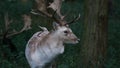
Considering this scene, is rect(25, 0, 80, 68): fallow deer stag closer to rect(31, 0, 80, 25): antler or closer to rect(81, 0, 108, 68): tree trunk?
rect(31, 0, 80, 25): antler

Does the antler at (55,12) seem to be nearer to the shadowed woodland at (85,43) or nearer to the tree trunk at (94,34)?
the shadowed woodland at (85,43)

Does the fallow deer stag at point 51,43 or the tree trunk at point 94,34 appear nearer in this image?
the fallow deer stag at point 51,43

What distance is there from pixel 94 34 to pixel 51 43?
5.86ft

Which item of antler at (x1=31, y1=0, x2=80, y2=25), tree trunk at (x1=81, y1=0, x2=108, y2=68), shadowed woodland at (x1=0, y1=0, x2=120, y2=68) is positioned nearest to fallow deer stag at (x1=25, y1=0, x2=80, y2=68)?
antler at (x1=31, y1=0, x2=80, y2=25)

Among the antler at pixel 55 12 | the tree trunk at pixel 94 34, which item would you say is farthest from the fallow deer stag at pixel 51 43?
the tree trunk at pixel 94 34

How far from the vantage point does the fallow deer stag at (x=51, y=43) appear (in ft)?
29.7

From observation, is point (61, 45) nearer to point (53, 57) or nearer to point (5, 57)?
point (53, 57)

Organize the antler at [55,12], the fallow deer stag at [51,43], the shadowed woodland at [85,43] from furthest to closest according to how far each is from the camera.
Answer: the shadowed woodland at [85,43] → the antler at [55,12] → the fallow deer stag at [51,43]

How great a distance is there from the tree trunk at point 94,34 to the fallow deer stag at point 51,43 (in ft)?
4.07

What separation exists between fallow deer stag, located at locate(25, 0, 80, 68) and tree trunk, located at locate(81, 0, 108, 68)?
4.07ft

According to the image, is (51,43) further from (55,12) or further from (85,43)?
(85,43)

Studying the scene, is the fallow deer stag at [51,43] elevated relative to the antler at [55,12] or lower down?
lower down

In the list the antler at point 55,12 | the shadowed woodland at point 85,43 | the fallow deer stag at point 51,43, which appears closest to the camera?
the fallow deer stag at point 51,43

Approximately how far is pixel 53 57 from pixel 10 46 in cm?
452
